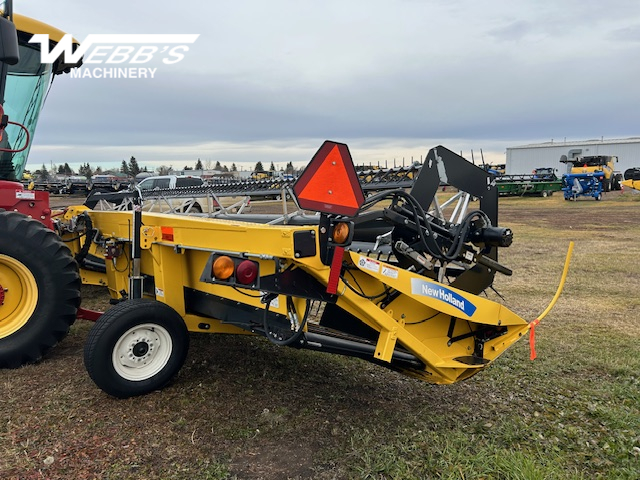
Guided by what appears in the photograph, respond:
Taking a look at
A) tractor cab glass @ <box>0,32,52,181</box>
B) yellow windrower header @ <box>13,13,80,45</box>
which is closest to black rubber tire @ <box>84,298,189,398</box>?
tractor cab glass @ <box>0,32,52,181</box>

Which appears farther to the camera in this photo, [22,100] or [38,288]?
[22,100]

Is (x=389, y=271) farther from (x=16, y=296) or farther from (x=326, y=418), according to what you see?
(x=16, y=296)

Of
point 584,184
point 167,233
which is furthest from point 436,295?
point 584,184

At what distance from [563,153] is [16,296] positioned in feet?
205

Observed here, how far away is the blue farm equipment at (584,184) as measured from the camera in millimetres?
25203

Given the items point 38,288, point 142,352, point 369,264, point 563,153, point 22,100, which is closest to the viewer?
point 369,264

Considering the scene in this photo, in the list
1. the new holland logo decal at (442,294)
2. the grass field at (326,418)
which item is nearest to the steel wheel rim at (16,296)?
the grass field at (326,418)

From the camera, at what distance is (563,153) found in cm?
5778

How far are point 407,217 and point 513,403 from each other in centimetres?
146

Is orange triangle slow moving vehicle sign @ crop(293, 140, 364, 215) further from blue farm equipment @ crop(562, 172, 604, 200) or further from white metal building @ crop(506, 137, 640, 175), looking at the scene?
white metal building @ crop(506, 137, 640, 175)

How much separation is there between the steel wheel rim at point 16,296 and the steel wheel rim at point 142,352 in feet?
3.32

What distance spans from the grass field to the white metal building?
2167 inches

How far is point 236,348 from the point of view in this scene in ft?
13.9

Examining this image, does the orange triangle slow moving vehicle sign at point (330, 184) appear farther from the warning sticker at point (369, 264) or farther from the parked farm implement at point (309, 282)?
the warning sticker at point (369, 264)
